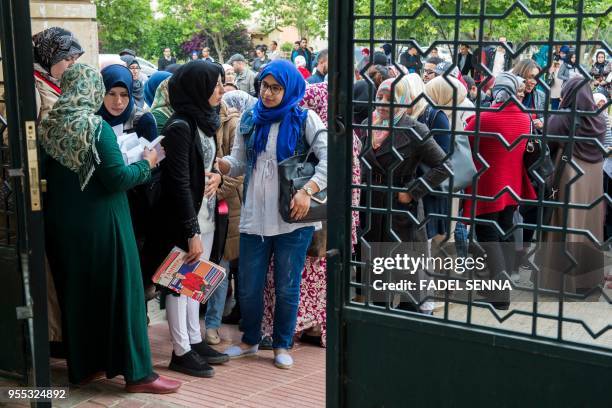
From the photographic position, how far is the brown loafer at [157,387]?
431 cm

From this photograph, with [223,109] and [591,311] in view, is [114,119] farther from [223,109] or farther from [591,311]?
[591,311]

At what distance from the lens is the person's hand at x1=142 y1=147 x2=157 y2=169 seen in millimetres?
4195

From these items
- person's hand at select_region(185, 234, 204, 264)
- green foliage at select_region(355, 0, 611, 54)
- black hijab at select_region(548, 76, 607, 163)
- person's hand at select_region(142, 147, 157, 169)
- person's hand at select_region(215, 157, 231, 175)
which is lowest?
person's hand at select_region(185, 234, 204, 264)

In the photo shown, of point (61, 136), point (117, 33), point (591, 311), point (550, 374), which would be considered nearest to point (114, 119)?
Answer: point (61, 136)

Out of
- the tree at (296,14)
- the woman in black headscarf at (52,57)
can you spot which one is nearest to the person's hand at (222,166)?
the woman in black headscarf at (52,57)

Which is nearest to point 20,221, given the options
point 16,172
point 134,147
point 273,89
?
point 16,172

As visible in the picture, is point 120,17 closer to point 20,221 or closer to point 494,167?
point 494,167

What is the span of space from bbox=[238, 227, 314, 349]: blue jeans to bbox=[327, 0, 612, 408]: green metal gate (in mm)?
1609

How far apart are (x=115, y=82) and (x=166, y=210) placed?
802 millimetres

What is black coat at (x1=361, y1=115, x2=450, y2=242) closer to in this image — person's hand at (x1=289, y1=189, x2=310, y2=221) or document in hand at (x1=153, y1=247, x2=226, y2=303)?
person's hand at (x1=289, y1=189, x2=310, y2=221)

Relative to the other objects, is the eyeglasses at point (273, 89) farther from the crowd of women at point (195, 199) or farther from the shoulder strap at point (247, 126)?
the shoulder strap at point (247, 126)

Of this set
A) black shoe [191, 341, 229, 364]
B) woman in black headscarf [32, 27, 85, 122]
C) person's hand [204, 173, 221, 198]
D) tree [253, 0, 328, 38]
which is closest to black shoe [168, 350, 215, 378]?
black shoe [191, 341, 229, 364]

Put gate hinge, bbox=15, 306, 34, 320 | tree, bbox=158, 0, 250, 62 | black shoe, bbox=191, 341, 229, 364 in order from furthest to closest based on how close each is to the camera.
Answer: tree, bbox=158, 0, 250, 62 → black shoe, bbox=191, 341, 229, 364 → gate hinge, bbox=15, 306, 34, 320

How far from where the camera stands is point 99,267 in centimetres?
414
